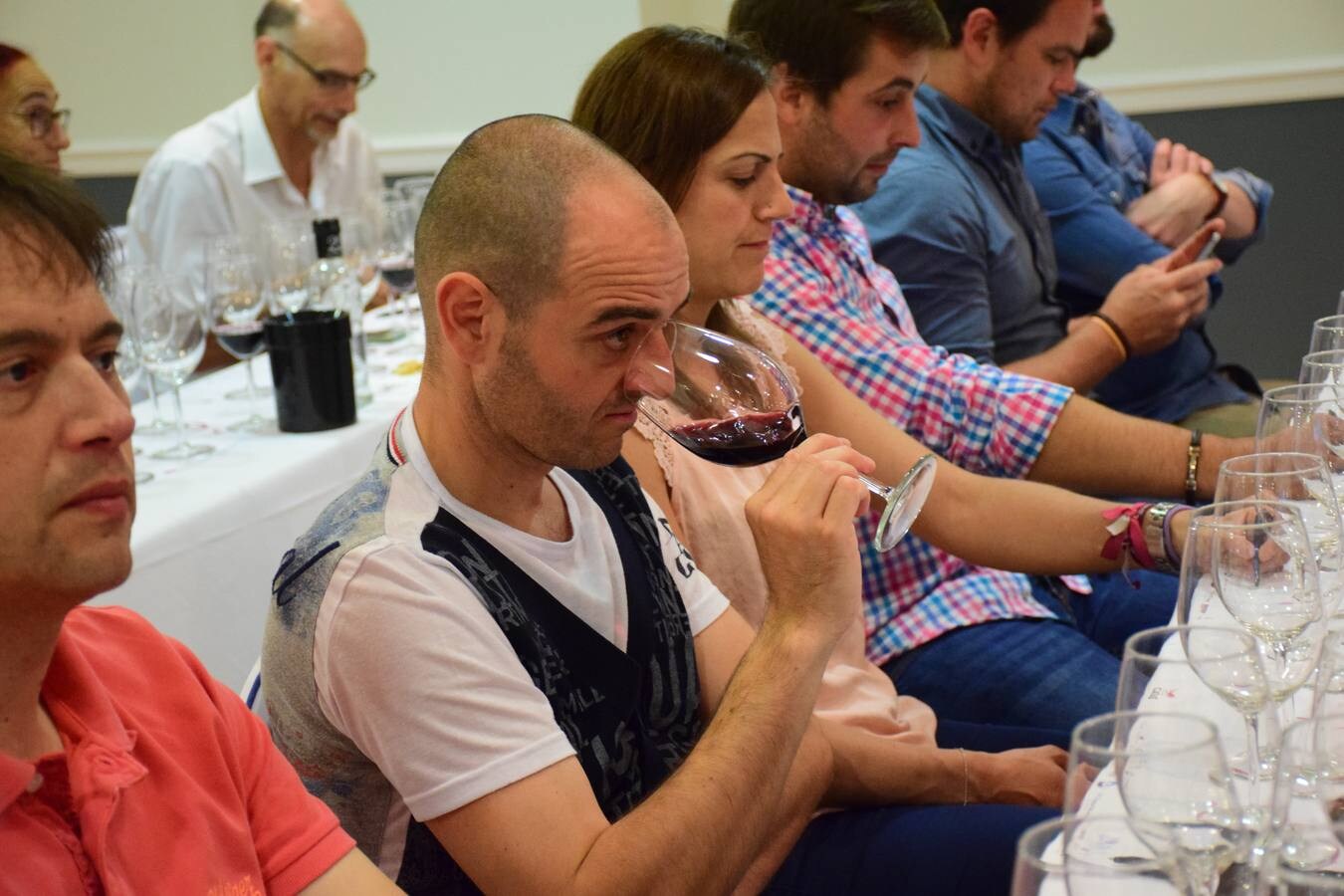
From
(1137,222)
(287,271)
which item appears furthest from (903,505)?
(1137,222)

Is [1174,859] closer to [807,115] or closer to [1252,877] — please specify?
[1252,877]

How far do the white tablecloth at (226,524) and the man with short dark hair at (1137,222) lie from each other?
5.40ft

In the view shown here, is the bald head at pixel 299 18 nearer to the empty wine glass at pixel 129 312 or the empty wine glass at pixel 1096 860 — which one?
the empty wine glass at pixel 129 312

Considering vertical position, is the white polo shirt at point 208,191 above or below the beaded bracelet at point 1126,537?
below

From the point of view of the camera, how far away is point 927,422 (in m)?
2.25

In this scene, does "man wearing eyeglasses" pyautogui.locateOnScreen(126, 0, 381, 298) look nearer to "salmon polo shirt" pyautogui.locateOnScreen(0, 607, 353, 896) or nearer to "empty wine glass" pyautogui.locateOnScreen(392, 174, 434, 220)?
"empty wine glass" pyautogui.locateOnScreen(392, 174, 434, 220)

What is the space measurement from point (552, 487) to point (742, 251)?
0.51 m

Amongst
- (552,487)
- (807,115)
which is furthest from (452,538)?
(807,115)

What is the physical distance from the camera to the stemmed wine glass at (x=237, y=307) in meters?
2.67

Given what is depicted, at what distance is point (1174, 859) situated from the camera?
0.75m

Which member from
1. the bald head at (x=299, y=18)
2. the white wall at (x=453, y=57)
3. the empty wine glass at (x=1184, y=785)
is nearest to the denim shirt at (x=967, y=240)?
the empty wine glass at (x=1184, y=785)

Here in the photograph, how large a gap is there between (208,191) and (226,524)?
7.25 ft

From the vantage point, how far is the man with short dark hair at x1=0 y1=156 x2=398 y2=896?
0.96 meters

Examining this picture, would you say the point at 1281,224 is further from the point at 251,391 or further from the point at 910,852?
the point at 910,852
